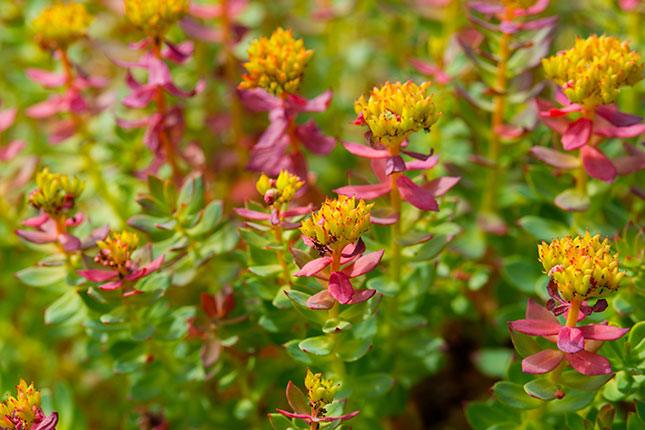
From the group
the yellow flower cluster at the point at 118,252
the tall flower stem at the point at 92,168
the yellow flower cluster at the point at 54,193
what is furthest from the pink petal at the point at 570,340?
the tall flower stem at the point at 92,168

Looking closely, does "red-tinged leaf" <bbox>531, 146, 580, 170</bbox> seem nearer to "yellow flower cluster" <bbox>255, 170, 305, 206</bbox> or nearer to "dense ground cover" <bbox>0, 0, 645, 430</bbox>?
"dense ground cover" <bbox>0, 0, 645, 430</bbox>

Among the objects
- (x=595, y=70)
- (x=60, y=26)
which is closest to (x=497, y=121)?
(x=595, y=70)

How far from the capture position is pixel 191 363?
5.12ft

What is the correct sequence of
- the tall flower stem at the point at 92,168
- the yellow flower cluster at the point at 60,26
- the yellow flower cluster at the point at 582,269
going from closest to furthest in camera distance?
the yellow flower cluster at the point at 582,269 → the yellow flower cluster at the point at 60,26 → the tall flower stem at the point at 92,168

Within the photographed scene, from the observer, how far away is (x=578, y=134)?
141cm

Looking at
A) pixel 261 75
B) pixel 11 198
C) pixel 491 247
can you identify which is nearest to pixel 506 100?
pixel 491 247

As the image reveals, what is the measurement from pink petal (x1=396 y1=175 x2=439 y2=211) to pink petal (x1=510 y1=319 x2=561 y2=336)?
0.22 metres

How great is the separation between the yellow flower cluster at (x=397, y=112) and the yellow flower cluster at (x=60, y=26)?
2.29ft

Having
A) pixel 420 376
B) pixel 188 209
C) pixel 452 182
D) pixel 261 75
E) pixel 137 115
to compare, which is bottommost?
pixel 420 376

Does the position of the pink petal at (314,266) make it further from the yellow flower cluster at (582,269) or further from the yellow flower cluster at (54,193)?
the yellow flower cluster at (54,193)

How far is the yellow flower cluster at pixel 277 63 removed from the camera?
140 centimetres

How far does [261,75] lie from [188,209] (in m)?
0.27

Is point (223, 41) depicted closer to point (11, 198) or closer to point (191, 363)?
point (11, 198)

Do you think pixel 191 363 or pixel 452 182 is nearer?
pixel 452 182
